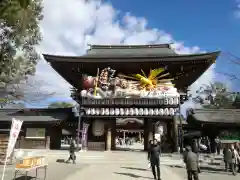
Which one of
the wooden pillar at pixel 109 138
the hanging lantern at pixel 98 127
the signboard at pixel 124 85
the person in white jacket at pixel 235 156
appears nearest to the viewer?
the person in white jacket at pixel 235 156

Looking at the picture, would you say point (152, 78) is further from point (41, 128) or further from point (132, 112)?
point (41, 128)

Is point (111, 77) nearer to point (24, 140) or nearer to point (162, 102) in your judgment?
point (162, 102)

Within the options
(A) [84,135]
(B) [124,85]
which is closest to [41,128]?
(A) [84,135]

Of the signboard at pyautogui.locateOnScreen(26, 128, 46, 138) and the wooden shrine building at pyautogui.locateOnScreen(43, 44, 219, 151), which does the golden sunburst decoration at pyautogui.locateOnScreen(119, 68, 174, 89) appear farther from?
the signboard at pyautogui.locateOnScreen(26, 128, 46, 138)

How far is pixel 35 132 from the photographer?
30.2 meters

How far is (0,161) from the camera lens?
17938 mm

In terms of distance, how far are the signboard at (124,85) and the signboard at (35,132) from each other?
6.75 m

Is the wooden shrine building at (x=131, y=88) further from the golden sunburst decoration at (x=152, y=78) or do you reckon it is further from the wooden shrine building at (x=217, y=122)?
the wooden shrine building at (x=217, y=122)

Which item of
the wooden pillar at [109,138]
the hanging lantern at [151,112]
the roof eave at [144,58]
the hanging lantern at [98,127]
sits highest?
the roof eave at [144,58]

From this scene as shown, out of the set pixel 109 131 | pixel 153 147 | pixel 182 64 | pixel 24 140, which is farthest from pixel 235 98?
pixel 153 147

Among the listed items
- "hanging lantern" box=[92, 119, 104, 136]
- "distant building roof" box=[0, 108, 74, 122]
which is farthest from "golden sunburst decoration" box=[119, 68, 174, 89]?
"distant building roof" box=[0, 108, 74, 122]

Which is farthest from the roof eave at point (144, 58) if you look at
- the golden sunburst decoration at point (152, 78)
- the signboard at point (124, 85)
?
the golden sunburst decoration at point (152, 78)

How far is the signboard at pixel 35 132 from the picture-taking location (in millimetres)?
30109

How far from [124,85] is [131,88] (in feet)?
2.60
